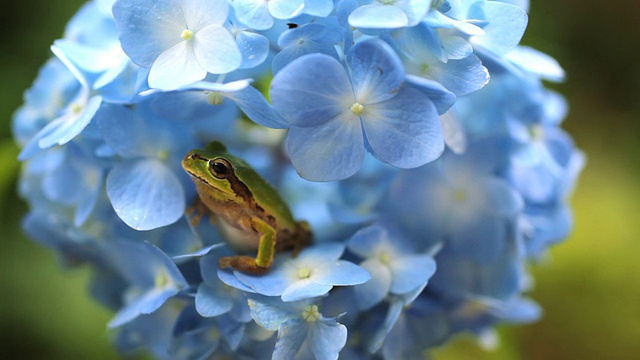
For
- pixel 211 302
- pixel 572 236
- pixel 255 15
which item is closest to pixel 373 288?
pixel 211 302

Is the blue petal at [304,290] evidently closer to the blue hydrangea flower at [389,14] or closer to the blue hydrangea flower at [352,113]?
the blue hydrangea flower at [352,113]

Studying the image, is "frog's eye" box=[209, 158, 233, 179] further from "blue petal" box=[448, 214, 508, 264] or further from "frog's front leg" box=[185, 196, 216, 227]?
"blue petal" box=[448, 214, 508, 264]

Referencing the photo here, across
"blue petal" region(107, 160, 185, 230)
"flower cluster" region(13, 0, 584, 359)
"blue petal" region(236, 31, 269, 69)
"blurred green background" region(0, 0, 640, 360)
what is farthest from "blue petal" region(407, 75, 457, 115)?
"blurred green background" region(0, 0, 640, 360)

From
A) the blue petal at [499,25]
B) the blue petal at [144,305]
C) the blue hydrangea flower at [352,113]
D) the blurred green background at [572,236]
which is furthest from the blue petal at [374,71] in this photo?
the blurred green background at [572,236]

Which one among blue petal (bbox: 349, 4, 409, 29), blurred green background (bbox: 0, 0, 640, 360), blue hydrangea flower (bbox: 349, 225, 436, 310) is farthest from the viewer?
blurred green background (bbox: 0, 0, 640, 360)

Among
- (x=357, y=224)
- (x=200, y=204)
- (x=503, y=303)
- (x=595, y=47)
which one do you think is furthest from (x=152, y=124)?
(x=595, y=47)

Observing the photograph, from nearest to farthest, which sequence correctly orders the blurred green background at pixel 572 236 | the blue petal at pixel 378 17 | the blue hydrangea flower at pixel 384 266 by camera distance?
1. the blue petal at pixel 378 17
2. the blue hydrangea flower at pixel 384 266
3. the blurred green background at pixel 572 236

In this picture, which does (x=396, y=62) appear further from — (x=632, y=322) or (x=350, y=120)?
(x=632, y=322)
